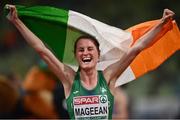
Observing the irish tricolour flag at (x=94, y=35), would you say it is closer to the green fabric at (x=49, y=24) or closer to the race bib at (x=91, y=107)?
the green fabric at (x=49, y=24)

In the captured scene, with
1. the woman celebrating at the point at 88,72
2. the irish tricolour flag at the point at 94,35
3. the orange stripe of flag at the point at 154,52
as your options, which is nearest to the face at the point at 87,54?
the woman celebrating at the point at 88,72

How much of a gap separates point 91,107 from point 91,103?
3 cm

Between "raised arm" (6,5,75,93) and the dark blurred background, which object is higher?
"raised arm" (6,5,75,93)

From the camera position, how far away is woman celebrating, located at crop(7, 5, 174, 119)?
6.86m

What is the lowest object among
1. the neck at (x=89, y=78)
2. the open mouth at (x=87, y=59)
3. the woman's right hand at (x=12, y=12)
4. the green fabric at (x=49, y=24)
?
the neck at (x=89, y=78)

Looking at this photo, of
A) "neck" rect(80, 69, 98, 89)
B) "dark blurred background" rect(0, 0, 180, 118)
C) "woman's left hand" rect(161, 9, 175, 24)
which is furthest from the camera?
"dark blurred background" rect(0, 0, 180, 118)

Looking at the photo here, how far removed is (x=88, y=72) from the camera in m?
6.91

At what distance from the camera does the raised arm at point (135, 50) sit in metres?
6.87

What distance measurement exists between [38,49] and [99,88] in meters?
0.62

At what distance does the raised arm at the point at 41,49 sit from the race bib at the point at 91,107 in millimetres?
203

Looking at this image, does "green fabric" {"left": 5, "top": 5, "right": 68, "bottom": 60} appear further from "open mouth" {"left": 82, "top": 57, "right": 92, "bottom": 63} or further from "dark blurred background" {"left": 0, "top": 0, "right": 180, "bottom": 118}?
"dark blurred background" {"left": 0, "top": 0, "right": 180, "bottom": 118}

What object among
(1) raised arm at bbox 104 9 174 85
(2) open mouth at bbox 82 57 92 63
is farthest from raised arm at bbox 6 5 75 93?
(1) raised arm at bbox 104 9 174 85

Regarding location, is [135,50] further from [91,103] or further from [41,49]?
[41,49]

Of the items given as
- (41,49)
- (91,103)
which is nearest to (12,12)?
(41,49)
